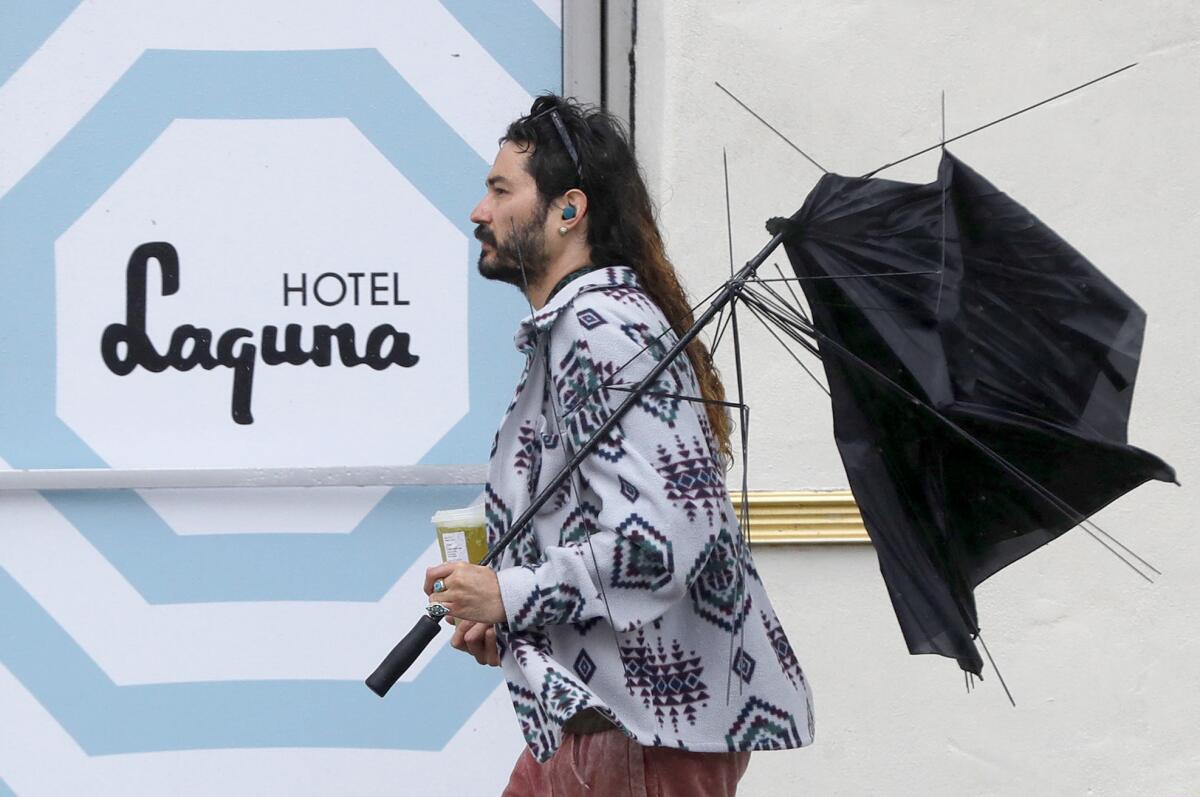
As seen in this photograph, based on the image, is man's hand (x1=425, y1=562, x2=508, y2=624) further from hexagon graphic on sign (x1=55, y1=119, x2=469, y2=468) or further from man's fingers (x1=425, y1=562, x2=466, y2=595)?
hexagon graphic on sign (x1=55, y1=119, x2=469, y2=468)

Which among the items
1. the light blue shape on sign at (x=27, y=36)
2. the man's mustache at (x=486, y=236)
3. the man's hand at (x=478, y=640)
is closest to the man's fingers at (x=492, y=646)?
the man's hand at (x=478, y=640)

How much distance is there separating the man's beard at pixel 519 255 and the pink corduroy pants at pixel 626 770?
0.80 meters

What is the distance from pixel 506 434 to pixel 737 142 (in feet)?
5.64

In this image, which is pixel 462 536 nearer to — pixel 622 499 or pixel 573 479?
pixel 573 479

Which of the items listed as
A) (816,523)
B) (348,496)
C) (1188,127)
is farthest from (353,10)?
(1188,127)

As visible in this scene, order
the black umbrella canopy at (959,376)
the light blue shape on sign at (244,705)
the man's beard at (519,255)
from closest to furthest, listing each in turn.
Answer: the black umbrella canopy at (959,376) < the man's beard at (519,255) < the light blue shape on sign at (244,705)

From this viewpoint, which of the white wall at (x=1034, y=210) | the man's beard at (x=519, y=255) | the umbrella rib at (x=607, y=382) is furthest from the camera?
the white wall at (x=1034, y=210)

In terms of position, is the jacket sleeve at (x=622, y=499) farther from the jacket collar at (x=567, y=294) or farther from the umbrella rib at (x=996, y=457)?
the umbrella rib at (x=996, y=457)

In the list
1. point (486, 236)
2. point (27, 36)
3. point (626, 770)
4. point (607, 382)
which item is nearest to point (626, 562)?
point (607, 382)

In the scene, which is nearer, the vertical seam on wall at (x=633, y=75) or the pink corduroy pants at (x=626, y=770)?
the pink corduroy pants at (x=626, y=770)

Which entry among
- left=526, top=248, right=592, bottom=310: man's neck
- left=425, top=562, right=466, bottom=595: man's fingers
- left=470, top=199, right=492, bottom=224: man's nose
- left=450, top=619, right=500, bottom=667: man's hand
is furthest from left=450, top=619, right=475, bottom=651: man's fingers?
left=470, top=199, right=492, bottom=224: man's nose

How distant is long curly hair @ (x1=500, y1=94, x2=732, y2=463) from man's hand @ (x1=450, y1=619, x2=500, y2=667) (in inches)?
20.7

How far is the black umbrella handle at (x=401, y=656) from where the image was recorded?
2457 mm

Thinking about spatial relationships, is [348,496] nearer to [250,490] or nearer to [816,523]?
[250,490]
